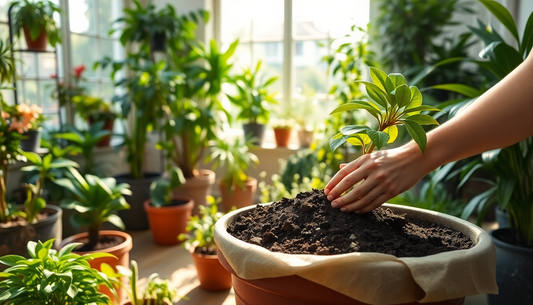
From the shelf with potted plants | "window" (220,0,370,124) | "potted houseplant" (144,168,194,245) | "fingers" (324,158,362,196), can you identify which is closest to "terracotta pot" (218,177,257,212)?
"potted houseplant" (144,168,194,245)

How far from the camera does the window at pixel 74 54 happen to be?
2.86m

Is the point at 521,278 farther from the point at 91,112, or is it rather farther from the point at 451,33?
the point at 91,112

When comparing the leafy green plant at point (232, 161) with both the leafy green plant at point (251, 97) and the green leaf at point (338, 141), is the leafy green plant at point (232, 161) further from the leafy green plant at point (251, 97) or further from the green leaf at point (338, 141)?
the green leaf at point (338, 141)

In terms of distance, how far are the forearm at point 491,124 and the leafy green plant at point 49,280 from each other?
3.18 feet

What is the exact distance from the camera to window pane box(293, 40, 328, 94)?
3.70 meters

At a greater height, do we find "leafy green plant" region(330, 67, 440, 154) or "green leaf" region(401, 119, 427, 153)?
"leafy green plant" region(330, 67, 440, 154)

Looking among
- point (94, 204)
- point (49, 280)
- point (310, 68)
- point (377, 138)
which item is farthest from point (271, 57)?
point (377, 138)

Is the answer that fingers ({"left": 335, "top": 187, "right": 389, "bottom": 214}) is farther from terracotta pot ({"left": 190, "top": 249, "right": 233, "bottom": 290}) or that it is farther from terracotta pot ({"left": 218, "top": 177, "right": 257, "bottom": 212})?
terracotta pot ({"left": 218, "top": 177, "right": 257, "bottom": 212})

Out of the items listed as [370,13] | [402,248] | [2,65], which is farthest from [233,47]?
[402,248]

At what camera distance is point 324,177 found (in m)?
2.77

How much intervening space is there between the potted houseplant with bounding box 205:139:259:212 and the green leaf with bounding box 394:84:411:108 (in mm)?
2204

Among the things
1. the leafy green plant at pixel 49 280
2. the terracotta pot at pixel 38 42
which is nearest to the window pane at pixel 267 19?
the terracotta pot at pixel 38 42

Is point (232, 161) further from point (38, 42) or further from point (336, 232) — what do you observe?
point (336, 232)

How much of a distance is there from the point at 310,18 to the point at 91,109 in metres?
1.99
